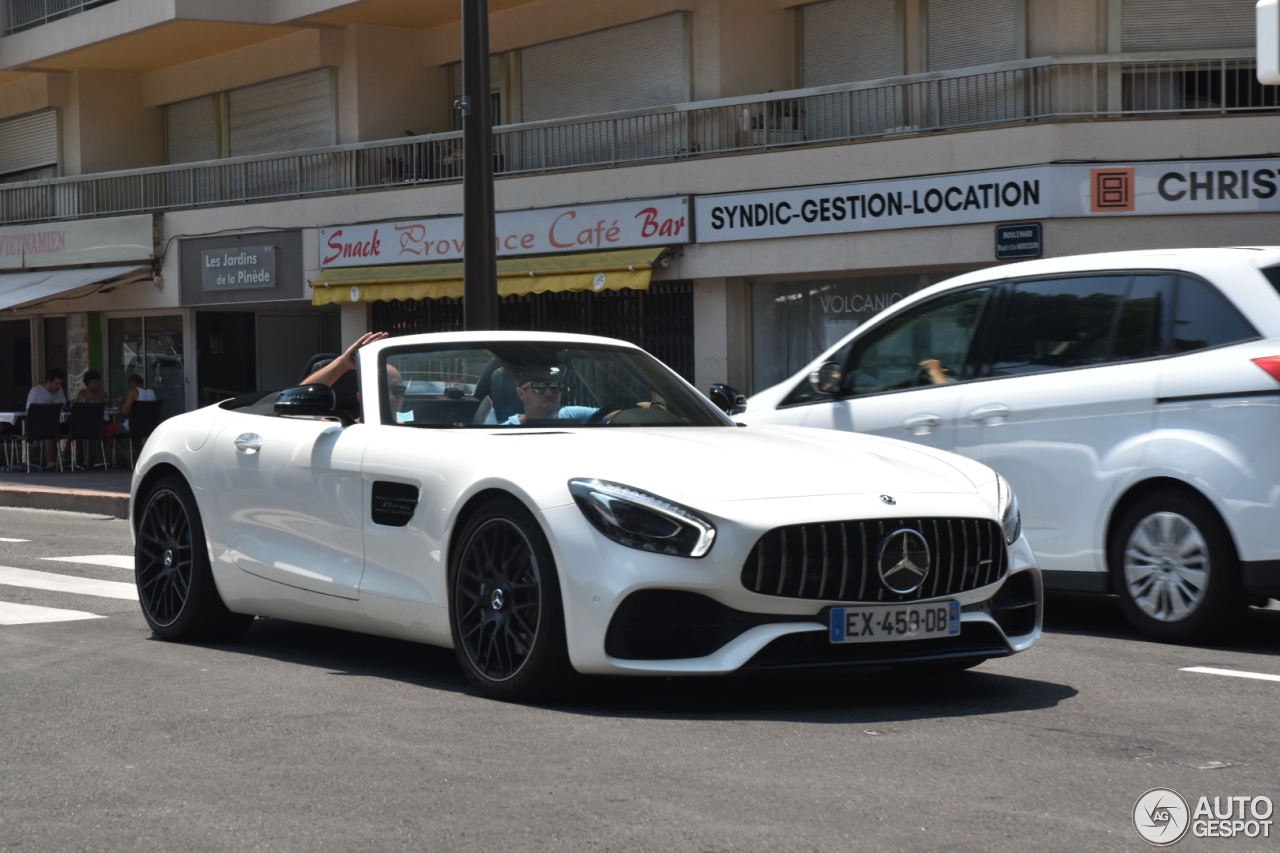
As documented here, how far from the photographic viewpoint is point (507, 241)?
21.7 meters

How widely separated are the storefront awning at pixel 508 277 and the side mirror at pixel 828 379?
10950 mm

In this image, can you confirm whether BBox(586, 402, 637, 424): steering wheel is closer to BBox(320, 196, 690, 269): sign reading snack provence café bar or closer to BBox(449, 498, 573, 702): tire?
BBox(449, 498, 573, 702): tire

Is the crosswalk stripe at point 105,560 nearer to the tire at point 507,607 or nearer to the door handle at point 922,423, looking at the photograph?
the door handle at point 922,423

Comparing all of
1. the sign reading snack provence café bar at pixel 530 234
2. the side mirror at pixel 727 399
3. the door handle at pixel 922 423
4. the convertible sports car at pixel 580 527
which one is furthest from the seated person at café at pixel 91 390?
the side mirror at pixel 727 399

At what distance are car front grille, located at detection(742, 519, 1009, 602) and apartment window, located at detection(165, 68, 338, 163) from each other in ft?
67.0

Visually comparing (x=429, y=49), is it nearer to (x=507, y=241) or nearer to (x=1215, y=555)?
(x=507, y=241)

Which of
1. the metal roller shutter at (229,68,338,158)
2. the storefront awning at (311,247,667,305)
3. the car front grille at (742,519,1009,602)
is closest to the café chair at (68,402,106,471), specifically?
the storefront awning at (311,247,667,305)

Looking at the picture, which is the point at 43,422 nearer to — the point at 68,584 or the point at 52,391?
the point at 52,391

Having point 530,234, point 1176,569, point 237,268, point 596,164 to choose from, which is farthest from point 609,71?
point 1176,569

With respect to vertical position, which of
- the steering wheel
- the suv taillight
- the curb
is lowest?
the curb

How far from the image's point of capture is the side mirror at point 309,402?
6.54 m

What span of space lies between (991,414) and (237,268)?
19230 mm

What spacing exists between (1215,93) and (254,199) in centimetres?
1424

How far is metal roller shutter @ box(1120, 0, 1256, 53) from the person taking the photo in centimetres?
1739
